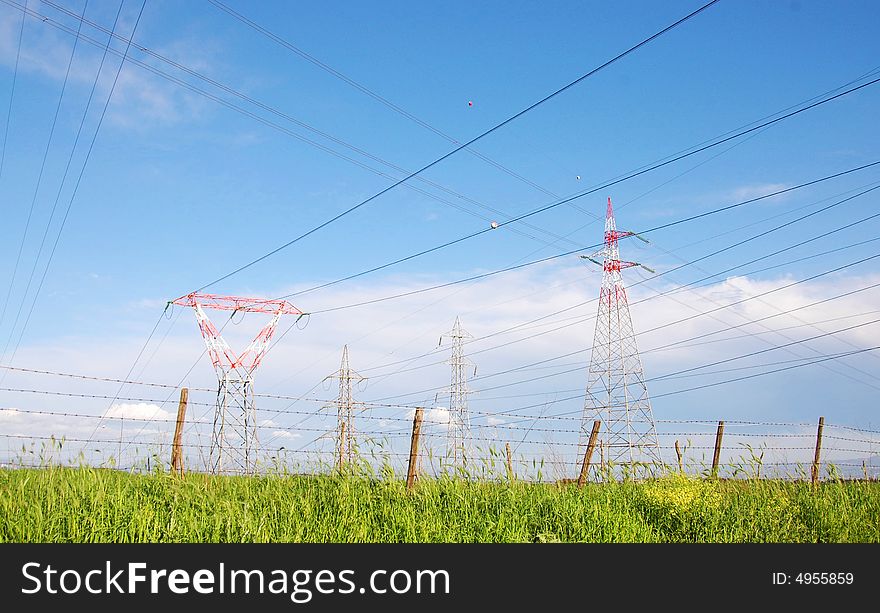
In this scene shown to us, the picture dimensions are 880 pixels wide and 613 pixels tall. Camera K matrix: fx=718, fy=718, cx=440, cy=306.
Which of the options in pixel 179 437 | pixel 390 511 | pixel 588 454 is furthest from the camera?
pixel 588 454

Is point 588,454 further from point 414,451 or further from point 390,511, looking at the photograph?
point 390,511

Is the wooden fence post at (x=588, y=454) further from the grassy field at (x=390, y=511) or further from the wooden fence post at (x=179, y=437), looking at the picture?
the wooden fence post at (x=179, y=437)

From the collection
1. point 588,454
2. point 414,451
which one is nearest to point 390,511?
point 414,451

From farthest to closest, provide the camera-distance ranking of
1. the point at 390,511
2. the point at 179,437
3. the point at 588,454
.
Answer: the point at 588,454 → the point at 179,437 → the point at 390,511

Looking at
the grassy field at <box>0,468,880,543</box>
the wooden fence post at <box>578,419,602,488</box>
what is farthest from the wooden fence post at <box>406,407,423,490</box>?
the wooden fence post at <box>578,419,602,488</box>

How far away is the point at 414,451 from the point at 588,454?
3.46 meters

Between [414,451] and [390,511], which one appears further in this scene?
[414,451]

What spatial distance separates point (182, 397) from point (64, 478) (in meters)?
2.26

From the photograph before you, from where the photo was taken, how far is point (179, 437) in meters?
9.27
